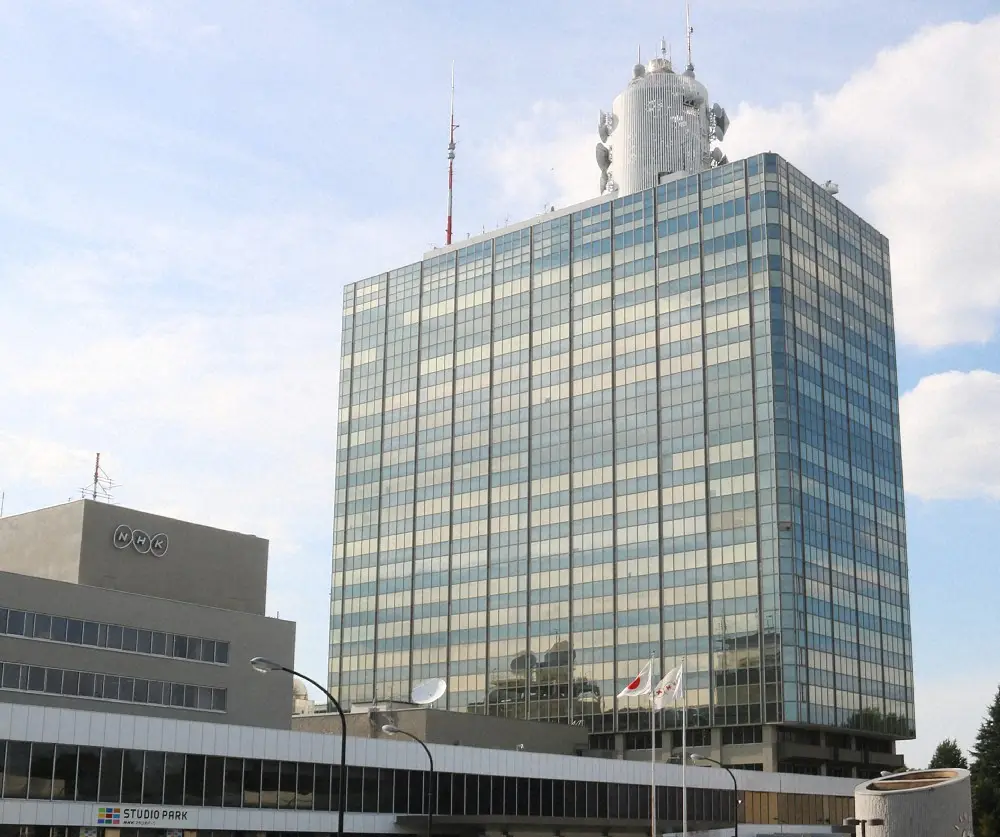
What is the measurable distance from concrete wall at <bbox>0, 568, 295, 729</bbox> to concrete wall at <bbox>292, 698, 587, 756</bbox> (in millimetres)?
6319

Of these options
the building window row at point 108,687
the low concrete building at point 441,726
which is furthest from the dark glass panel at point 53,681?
the low concrete building at point 441,726

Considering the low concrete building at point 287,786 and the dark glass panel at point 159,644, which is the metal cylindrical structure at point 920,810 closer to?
the low concrete building at point 287,786

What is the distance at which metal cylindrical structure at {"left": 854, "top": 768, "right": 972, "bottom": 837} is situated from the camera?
47.3 meters

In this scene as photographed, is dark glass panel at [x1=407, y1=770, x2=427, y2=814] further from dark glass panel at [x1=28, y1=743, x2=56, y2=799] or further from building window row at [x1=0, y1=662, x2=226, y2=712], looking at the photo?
dark glass panel at [x1=28, y1=743, x2=56, y2=799]

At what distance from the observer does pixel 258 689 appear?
3354 inches

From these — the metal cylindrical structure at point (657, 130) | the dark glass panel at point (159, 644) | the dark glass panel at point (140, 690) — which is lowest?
the dark glass panel at point (140, 690)

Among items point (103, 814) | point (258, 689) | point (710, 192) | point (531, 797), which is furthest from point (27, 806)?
point (710, 192)

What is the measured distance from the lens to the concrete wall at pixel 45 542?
266 ft

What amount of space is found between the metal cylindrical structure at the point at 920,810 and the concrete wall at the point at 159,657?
146ft

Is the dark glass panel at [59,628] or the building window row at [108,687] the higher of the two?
the dark glass panel at [59,628]

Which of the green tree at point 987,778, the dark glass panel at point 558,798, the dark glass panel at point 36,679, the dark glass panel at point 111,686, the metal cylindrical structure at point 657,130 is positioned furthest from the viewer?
the metal cylindrical structure at point 657,130

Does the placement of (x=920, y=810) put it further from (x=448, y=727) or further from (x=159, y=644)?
(x=448, y=727)

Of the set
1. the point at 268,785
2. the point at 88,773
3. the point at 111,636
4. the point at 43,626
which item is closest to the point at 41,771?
the point at 88,773

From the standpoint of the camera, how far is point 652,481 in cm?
12988
